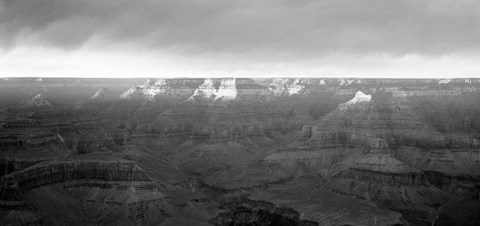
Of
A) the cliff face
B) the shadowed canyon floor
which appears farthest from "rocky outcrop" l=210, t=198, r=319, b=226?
the cliff face

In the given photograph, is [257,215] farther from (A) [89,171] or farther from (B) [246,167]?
(B) [246,167]

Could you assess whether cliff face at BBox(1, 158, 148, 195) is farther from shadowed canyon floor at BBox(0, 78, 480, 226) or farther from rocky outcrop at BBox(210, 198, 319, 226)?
rocky outcrop at BBox(210, 198, 319, 226)

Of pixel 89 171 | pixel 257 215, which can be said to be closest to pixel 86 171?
pixel 89 171

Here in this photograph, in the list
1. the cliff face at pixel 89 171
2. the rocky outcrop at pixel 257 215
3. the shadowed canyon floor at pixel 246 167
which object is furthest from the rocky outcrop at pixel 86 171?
the rocky outcrop at pixel 257 215

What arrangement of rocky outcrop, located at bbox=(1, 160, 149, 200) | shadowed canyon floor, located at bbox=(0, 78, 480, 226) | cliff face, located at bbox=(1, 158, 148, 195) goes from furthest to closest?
cliff face, located at bbox=(1, 158, 148, 195) < rocky outcrop, located at bbox=(1, 160, 149, 200) < shadowed canyon floor, located at bbox=(0, 78, 480, 226)

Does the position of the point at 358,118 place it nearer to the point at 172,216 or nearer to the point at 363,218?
the point at 363,218

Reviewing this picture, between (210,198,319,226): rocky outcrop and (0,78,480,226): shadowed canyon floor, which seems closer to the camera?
(0,78,480,226): shadowed canyon floor

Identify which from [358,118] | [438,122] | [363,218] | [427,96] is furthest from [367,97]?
[363,218]

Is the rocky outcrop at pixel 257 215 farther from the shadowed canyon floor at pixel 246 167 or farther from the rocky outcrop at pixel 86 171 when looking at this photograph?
the rocky outcrop at pixel 86 171
